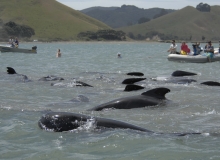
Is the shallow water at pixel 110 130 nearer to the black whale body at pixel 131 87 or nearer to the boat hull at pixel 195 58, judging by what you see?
the black whale body at pixel 131 87

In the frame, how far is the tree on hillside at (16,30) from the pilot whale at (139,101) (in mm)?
158811

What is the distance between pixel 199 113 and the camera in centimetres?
1376

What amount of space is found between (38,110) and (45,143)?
4146mm

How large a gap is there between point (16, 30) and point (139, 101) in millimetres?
162577

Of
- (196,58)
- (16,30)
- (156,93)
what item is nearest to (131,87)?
(156,93)

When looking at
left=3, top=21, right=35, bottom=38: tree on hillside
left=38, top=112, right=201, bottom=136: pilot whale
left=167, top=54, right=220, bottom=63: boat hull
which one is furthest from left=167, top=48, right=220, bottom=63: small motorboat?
left=3, top=21, right=35, bottom=38: tree on hillside

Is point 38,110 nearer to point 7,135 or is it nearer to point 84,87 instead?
point 7,135

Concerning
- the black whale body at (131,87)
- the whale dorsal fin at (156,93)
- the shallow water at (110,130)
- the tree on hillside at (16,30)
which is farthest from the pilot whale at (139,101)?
the tree on hillside at (16,30)

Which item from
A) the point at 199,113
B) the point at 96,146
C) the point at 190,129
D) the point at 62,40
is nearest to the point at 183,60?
the point at 199,113

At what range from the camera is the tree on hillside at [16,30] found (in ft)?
557

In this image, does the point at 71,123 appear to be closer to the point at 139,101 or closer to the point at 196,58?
the point at 139,101

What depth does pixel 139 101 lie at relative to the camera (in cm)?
1380

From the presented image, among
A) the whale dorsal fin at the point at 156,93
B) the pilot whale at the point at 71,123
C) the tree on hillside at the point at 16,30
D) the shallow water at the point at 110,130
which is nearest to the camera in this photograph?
the shallow water at the point at 110,130

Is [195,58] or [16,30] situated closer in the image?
[195,58]
